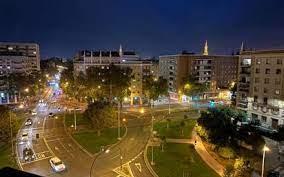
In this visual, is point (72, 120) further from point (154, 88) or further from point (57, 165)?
point (154, 88)

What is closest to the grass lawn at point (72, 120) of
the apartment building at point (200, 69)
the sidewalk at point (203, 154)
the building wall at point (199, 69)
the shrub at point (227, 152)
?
the sidewalk at point (203, 154)

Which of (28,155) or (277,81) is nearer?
(28,155)

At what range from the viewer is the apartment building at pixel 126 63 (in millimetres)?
101500

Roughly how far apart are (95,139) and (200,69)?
73487 mm

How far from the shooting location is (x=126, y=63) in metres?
105

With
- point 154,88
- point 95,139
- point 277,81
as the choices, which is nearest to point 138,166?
point 95,139

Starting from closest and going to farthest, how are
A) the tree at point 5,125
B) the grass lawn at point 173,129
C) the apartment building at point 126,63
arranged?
the tree at point 5,125 → the grass lawn at point 173,129 → the apartment building at point 126,63

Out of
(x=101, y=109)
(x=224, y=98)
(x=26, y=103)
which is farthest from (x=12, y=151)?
(x=224, y=98)

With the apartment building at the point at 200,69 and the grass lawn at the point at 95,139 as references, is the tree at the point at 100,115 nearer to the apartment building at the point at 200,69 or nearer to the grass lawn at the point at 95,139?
the grass lawn at the point at 95,139

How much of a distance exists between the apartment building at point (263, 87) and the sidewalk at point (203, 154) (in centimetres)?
1639

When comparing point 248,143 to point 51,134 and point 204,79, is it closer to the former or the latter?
point 51,134

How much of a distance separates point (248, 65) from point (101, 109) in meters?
47.6

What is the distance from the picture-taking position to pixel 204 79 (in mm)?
115438

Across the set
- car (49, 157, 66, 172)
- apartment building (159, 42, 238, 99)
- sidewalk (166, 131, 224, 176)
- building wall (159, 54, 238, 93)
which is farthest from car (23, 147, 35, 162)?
building wall (159, 54, 238, 93)
